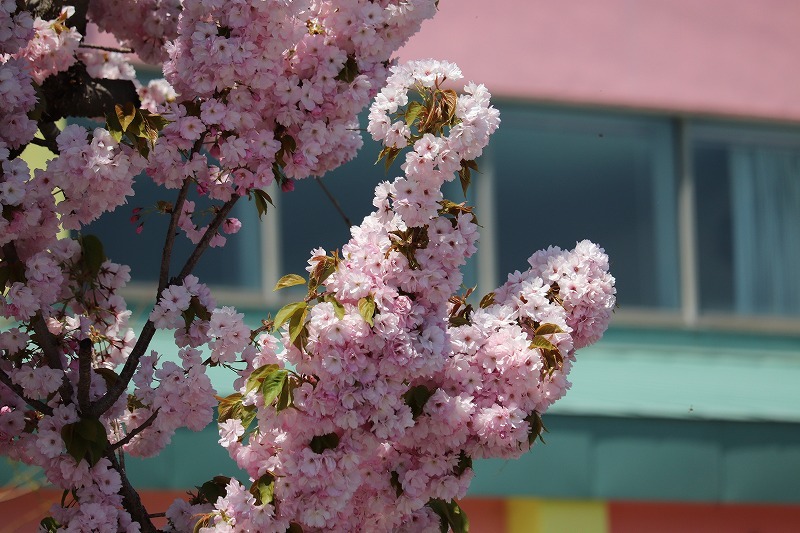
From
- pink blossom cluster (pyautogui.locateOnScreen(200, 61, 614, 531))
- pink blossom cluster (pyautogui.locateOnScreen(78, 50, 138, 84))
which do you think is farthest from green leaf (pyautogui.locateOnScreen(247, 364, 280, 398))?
pink blossom cluster (pyautogui.locateOnScreen(78, 50, 138, 84))

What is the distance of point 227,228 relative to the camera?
4043 mm

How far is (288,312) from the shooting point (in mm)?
3064

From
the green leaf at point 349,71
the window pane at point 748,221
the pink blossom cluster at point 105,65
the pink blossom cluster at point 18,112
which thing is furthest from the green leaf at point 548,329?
the window pane at point 748,221

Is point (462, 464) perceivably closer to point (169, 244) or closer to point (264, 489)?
point (264, 489)

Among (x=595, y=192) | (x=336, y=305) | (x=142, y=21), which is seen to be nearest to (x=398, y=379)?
(x=336, y=305)

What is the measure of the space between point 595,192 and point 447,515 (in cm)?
556

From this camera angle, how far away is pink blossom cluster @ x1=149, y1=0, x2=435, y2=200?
Answer: 3441 mm

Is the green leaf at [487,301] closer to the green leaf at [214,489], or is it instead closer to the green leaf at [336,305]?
the green leaf at [336,305]

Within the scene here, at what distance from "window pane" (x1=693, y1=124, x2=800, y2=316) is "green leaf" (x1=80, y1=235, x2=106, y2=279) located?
5.96 m

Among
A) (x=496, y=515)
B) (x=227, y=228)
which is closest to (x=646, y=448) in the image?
(x=496, y=515)

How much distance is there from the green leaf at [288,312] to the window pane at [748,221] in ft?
20.3

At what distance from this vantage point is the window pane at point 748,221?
893cm

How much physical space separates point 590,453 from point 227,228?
304 centimetres

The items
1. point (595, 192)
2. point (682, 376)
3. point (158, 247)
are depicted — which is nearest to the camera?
point (158, 247)
